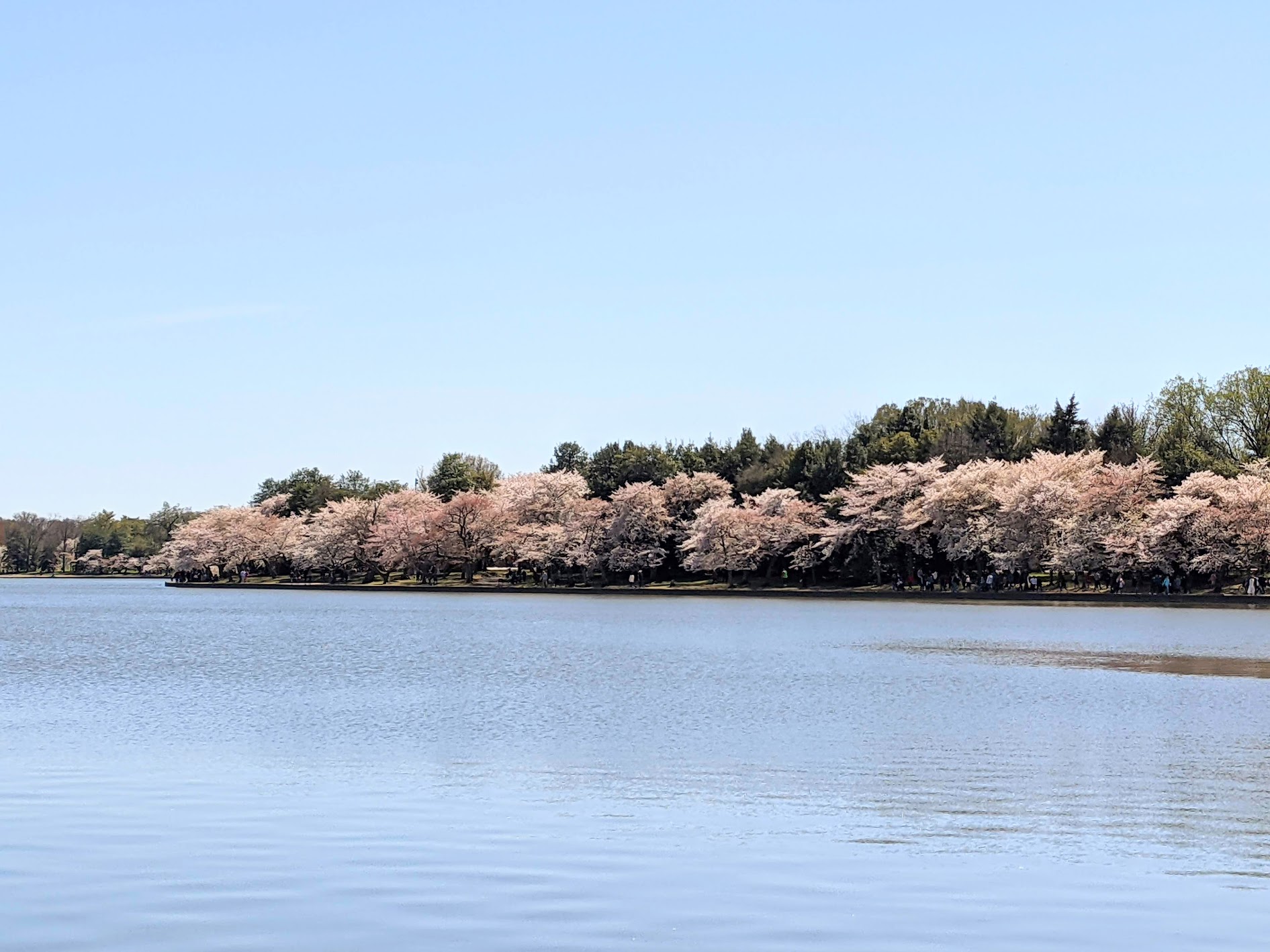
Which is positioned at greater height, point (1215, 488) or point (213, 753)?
point (1215, 488)

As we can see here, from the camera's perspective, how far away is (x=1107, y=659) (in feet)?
102

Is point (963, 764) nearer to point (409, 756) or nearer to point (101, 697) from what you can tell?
point (409, 756)

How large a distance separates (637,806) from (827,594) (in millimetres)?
58923

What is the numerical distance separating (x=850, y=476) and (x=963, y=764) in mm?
62679

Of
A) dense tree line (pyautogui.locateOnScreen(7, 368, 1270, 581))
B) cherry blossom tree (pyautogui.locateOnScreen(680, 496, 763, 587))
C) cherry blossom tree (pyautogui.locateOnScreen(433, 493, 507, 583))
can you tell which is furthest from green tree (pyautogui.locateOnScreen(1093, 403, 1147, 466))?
cherry blossom tree (pyautogui.locateOnScreen(433, 493, 507, 583))

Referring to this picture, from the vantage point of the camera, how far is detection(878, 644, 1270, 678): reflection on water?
1098 inches

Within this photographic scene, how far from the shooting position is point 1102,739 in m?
17.8

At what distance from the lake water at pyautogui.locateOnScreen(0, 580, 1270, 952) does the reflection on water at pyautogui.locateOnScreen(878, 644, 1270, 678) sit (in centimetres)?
26

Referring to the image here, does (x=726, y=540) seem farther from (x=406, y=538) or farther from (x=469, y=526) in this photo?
(x=406, y=538)

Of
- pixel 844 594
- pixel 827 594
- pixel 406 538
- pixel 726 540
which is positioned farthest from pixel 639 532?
pixel 844 594

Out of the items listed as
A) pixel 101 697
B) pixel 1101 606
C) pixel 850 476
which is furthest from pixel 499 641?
pixel 850 476

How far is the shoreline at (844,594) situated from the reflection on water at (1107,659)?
2358 cm

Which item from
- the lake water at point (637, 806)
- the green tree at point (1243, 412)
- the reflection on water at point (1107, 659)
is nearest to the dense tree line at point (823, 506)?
the green tree at point (1243, 412)

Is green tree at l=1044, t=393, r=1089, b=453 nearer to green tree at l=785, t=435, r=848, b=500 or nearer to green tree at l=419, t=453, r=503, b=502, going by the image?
green tree at l=785, t=435, r=848, b=500
